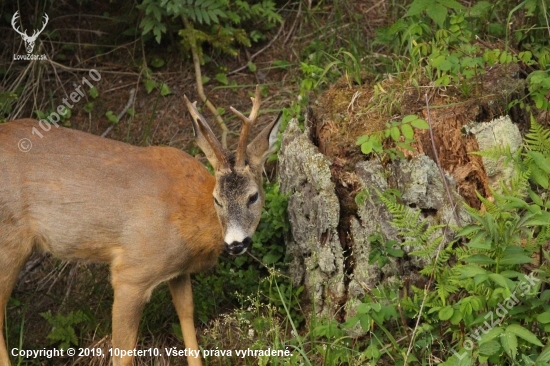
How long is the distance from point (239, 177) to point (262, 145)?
0.32 meters

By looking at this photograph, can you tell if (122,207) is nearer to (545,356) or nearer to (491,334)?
(491,334)

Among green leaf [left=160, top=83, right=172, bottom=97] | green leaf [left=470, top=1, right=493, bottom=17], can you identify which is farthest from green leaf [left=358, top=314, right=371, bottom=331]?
green leaf [left=160, top=83, right=172, bottom=97]

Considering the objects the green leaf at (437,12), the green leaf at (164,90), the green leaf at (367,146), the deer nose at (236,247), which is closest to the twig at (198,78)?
the green leaf at (164,90)

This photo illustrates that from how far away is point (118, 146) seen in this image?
6.61 meters

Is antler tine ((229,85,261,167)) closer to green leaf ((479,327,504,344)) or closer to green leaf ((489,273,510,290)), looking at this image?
green leaf ((489,273,510,290))

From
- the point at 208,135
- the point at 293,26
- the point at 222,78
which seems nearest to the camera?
the point at 208,135

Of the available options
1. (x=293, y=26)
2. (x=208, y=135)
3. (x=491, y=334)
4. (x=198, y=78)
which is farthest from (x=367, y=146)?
(x=293, y=26)

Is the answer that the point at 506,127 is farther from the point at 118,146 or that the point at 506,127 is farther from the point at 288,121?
the point at 118,146

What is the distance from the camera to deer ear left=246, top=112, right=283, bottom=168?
631 cm

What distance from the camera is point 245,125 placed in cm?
594

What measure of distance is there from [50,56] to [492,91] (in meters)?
4.44

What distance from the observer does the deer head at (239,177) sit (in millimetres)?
5985

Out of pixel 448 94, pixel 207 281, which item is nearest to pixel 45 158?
pixel 207 281

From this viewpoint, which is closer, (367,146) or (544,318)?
(544,318)
